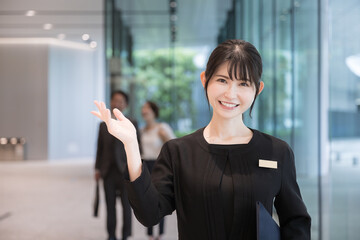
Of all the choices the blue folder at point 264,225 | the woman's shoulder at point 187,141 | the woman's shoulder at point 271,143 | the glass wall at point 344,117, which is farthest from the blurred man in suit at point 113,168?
the blue folder at point 264,225

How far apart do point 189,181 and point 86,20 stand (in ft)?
33.6

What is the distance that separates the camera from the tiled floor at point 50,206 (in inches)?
248

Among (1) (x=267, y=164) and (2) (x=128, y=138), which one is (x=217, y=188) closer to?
(1) (x=267, y=164)

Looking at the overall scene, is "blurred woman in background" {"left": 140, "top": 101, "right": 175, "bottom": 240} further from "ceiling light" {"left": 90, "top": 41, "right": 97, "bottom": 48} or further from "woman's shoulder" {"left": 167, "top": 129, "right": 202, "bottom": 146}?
"ceiling light" {"left": 90, "top": 41, "right": 97, "bottom": 48}

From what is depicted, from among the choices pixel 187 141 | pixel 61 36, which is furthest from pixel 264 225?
pixel 61 36

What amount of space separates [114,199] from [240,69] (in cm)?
396

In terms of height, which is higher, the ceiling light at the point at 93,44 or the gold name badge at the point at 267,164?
the ceiling light at the point at 93,44

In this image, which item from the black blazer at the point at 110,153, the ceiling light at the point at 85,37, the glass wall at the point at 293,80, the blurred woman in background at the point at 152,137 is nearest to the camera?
the glass wall at the point at 293,80

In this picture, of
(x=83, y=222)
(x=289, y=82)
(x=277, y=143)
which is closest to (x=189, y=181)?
(x=277, y=143)

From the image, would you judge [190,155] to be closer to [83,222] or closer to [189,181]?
[189,181]

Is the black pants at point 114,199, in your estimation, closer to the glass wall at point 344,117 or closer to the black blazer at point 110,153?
the black blazer at point 110,153

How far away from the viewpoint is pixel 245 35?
886 cm

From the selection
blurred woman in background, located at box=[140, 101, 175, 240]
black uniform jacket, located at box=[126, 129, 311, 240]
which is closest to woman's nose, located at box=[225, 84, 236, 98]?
black uniform jacket, located at box=[126, 129, 311, 240]

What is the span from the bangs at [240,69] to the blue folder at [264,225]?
17.6 inches
